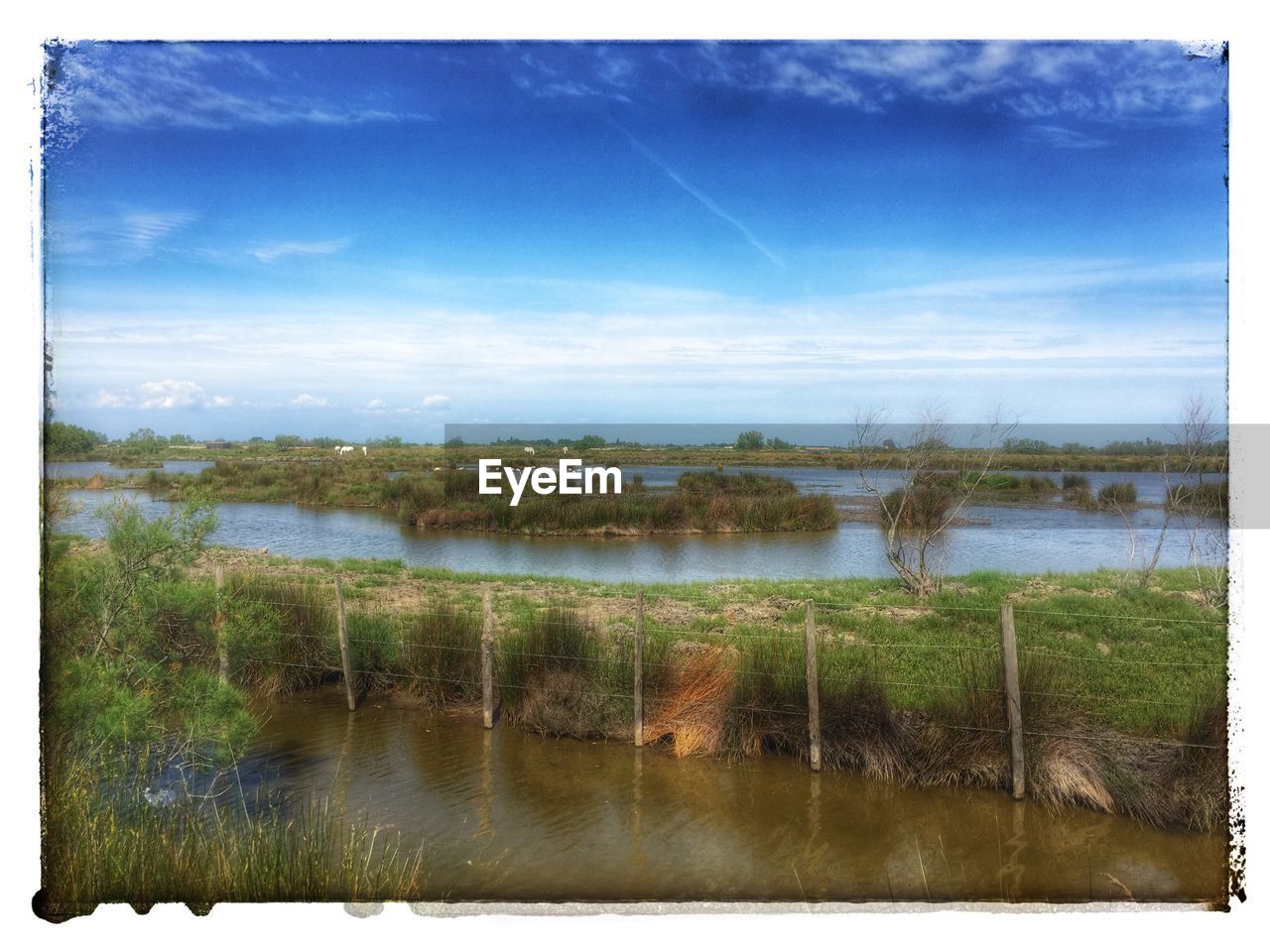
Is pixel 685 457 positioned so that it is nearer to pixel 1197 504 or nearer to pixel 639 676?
pixel 1197 504

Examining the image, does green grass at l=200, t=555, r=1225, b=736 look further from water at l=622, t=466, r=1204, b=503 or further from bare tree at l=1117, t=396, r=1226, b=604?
water at l=622, t=466, r=1204, b=503

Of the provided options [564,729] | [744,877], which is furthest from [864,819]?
[564,729]

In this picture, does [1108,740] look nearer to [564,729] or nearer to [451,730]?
[564,729]

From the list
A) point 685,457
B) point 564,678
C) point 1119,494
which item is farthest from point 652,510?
point 564,678

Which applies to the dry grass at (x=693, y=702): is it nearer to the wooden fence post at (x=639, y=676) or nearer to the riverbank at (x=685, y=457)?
the wooden fence post at (x=639, y=676)

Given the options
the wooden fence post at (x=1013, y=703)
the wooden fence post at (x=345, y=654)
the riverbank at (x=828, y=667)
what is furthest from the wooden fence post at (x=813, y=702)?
the wooden fence post at (x=345, y=654)

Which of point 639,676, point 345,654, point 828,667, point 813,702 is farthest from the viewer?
point 345,654
